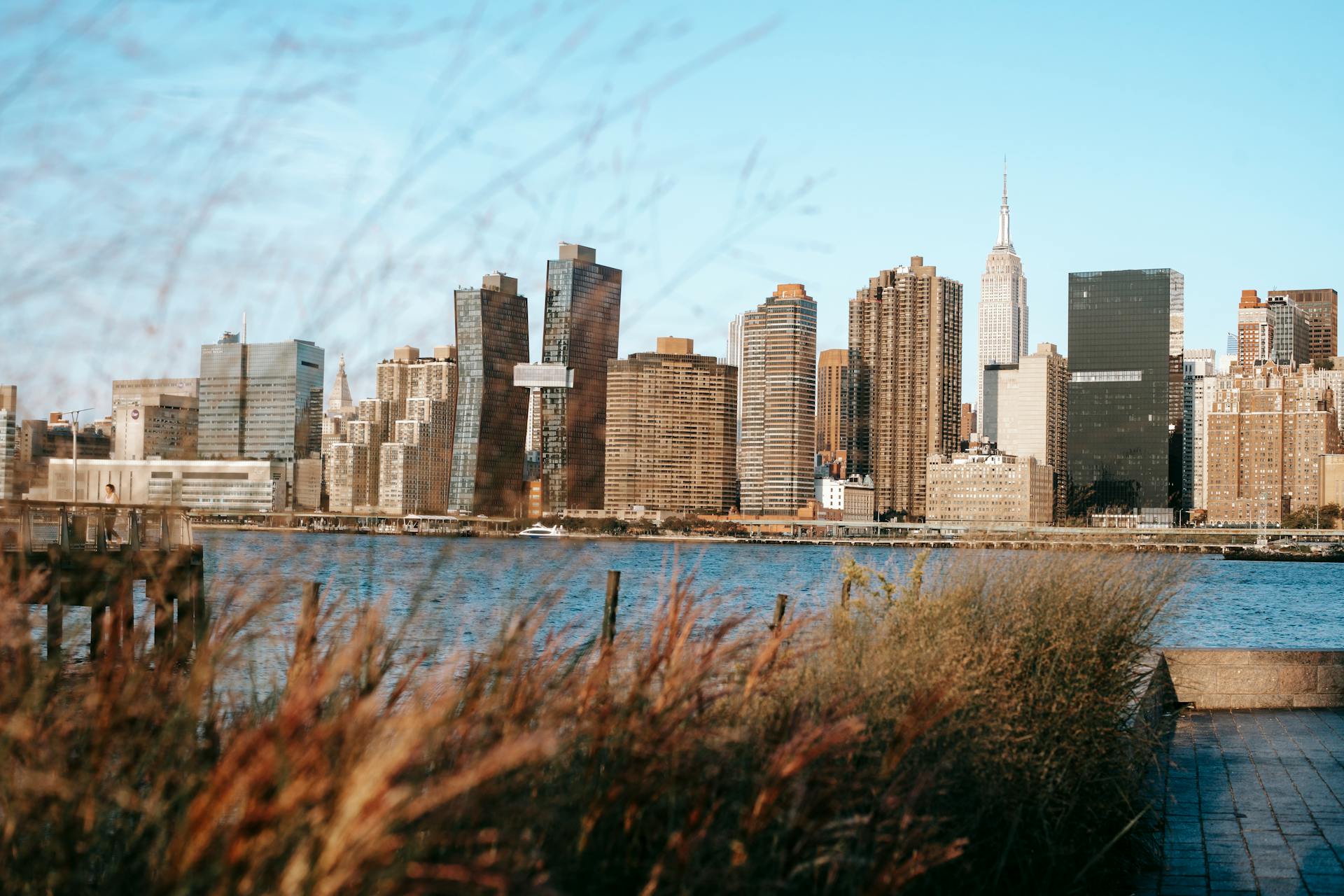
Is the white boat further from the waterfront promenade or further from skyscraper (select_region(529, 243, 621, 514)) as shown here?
the waterfront promenade

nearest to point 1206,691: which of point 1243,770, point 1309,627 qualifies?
point 1243,770

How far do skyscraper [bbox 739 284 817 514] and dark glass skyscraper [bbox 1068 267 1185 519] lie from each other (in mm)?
40155

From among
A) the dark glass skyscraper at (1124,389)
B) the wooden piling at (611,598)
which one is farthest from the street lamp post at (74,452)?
the dark glass skyscraper at (1124,389)

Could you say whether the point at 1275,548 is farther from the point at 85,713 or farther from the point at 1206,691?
the point at 85,713

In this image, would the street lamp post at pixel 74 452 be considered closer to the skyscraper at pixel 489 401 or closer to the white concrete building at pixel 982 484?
the skyscraper at pixel 489 401

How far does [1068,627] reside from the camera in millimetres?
7211

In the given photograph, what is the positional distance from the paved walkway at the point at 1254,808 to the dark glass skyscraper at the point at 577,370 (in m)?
4.20

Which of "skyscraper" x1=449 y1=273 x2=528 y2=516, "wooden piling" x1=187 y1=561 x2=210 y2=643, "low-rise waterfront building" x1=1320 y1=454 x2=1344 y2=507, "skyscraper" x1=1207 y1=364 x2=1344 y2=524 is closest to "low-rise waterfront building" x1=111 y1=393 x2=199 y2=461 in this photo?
"wooden piling" x1=187 y1=561 x2=210 y2=643

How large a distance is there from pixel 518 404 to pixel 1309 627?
Answer: 140 feet

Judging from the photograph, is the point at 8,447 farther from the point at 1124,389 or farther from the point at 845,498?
the point at 1124,389

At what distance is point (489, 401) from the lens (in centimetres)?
356

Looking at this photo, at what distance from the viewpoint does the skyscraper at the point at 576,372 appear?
10.8 ft

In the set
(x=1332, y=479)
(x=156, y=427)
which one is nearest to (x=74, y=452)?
(x=156, y=427)

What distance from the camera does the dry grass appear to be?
85.3 inches
